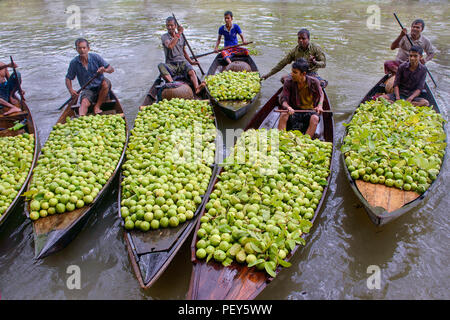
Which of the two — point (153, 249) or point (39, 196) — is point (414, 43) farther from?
point (39, 196)

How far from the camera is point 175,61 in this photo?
7.40 meters

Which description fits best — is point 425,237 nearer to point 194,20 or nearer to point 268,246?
point 268,246

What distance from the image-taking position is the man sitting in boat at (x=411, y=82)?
569cm

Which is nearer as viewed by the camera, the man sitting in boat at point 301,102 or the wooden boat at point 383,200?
the wooden boat at point 383,200

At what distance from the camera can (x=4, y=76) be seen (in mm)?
6582

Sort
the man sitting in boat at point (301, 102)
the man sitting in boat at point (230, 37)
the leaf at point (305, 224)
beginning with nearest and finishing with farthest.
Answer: the leaf at point (305, 224), the man sitting in boat at point (301, 102), the man sitting in boat at point (230, 37)

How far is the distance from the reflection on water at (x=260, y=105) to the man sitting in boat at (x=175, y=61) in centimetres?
145

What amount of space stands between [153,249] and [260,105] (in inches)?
221

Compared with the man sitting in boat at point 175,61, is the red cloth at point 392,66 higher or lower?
lower

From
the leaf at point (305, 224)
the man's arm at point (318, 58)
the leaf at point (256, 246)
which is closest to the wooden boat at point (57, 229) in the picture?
the leaf at point (256, 246)

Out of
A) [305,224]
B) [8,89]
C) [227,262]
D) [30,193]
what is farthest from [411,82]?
[8,89]

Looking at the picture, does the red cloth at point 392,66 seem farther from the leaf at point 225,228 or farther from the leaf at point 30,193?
the leaf at point 30,193
